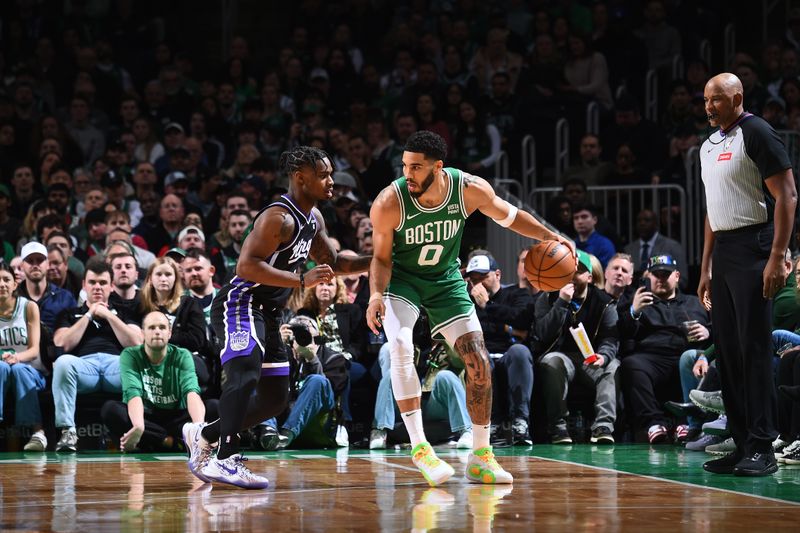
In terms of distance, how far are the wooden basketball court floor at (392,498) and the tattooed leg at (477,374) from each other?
0.42 metres

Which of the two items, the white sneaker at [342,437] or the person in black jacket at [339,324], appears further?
the person in black jacket at [339,324]

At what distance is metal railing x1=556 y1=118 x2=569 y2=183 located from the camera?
14.3m

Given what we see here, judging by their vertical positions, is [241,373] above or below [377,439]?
above

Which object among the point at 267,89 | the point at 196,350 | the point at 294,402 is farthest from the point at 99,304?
the point at 267,89

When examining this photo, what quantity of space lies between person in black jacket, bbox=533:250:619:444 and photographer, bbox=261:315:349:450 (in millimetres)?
1725

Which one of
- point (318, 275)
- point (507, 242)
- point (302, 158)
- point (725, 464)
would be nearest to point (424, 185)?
point (302, 158)

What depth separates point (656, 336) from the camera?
35.1ft

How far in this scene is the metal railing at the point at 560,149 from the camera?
14.3 metres

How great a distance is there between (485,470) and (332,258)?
1526 mm

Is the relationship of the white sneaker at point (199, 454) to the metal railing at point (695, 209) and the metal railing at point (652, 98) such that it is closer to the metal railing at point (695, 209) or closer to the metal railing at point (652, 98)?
the metal railing at point (695, 209)

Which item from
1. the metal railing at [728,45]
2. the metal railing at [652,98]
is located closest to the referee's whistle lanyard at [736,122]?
the metal railing at [652,98]

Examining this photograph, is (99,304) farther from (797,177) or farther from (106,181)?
(797,177)

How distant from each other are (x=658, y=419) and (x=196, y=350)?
3.91 m

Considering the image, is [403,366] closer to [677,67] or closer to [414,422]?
[414,422]
